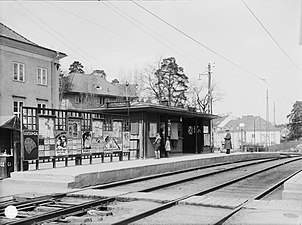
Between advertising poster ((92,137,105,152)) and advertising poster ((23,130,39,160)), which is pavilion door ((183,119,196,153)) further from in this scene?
advertising poster ((23,130,39,160))

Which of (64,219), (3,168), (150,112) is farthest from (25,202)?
(150,112)

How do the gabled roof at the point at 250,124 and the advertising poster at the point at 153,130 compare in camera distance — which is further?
the gabled roof at the point at 250,124

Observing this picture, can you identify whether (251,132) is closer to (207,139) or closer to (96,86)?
(96,86)

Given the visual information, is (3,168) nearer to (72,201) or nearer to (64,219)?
(72,201)

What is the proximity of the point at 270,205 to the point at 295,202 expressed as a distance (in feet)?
1.86

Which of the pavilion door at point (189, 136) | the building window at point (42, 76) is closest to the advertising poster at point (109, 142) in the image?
the pavilion door at point (189, 136)

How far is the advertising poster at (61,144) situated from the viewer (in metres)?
14.1

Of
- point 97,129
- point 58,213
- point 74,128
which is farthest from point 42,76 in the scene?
point 58,213

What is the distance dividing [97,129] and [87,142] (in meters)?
0.88

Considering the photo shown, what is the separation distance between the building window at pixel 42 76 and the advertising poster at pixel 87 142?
14.4 metres

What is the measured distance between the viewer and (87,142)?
15828 mm

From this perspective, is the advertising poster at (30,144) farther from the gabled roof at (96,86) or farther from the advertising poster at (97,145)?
the gabled roof at (96,86)

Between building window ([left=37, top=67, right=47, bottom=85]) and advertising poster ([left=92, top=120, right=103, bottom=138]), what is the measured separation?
13.8m

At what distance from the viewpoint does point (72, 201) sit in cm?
909
